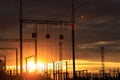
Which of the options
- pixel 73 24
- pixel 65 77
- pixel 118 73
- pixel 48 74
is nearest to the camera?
pixel 73 24

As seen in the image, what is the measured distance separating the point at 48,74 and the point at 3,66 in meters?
6.60

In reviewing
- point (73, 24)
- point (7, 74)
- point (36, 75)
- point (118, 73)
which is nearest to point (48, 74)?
point (36, 75)

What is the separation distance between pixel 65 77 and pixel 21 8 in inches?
355

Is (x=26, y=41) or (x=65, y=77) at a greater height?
(x=26, y=41)

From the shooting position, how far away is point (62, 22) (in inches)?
1769

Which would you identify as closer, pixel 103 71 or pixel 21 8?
pixel 21 8

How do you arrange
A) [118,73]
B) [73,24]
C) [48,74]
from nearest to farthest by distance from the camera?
[73,24]
[118,73]
[48,74]

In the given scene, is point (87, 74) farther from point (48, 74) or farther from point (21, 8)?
point (21, 8)

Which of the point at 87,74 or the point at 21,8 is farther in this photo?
the point at 87,74

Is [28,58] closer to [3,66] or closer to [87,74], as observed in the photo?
[3,66]

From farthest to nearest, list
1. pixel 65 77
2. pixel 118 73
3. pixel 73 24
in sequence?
pixel 118 73 < pixel 65 77 < pixel 73 24

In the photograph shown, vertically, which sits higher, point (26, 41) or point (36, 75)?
point (26, 41)

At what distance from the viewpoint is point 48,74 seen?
5219cm

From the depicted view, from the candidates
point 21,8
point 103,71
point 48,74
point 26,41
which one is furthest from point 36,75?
point 21,8
